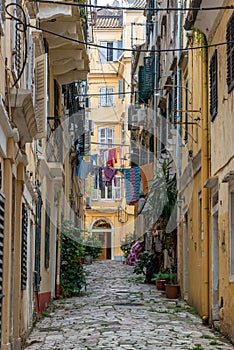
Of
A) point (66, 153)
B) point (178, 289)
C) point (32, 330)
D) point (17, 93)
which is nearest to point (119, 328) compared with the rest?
point (32, 330)

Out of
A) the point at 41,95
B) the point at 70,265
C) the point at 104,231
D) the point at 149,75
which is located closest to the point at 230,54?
the point at 41,95

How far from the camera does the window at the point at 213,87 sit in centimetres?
1563

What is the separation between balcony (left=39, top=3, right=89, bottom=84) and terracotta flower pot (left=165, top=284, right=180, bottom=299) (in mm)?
6776

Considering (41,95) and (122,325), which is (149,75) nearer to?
(122,325)

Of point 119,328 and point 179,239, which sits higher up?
point 179,239

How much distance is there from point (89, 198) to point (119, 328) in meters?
41.9

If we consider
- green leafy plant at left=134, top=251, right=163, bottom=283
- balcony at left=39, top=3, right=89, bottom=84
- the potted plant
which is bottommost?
the potted plant

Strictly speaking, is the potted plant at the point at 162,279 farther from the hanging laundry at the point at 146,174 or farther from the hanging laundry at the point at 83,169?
the hanging laundry at the point at 83,169

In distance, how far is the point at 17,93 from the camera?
35.2 ft

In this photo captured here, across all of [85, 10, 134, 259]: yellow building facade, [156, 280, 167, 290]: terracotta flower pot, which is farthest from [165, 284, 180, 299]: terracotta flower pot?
[85, 10, 134, 259]: yellow building facade

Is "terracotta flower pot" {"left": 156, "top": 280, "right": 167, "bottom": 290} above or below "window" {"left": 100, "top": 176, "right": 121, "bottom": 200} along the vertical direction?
below

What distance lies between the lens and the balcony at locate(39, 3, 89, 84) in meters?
18.4

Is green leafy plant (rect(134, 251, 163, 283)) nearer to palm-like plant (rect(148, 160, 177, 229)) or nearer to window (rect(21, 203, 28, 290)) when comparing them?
palm-like plant (rect(148, 160, 177, 229))

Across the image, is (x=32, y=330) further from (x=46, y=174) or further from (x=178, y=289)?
(x=178, y=289)
